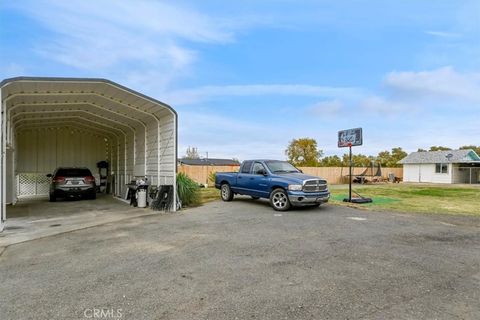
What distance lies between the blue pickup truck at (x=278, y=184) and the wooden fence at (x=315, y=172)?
10884 mm

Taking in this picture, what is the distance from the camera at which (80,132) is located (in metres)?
19.8

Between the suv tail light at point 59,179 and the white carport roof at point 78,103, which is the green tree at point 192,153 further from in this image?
the suv tail light at point 59,179

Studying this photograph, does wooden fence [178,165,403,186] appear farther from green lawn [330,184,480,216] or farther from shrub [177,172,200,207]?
green lawn [330,184,480,216]

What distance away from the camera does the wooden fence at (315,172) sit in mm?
24484

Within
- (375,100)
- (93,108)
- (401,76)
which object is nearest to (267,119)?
(375,100)

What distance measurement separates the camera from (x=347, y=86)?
2039cm

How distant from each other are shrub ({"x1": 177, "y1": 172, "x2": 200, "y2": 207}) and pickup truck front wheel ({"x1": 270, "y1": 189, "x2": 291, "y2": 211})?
3.42 metres

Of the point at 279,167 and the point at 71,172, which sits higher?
the point at 279,167

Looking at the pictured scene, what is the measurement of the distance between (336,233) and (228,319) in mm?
4769

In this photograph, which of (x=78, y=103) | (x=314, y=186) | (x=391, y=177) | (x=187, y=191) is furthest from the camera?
(x=391, y=177)

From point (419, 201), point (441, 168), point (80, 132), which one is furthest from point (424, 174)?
point (80, 132)

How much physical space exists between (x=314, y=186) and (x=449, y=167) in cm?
2865

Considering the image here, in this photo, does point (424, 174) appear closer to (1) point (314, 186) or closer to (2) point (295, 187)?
(1) point (314, 186)

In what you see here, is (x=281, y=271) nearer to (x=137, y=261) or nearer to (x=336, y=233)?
(x=137, y=261)
